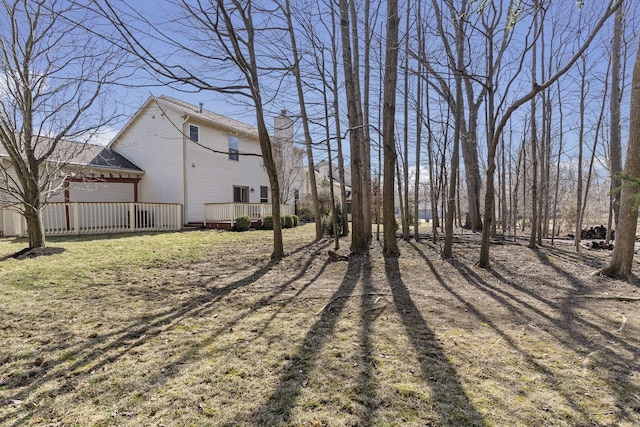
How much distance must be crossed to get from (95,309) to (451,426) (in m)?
3.78

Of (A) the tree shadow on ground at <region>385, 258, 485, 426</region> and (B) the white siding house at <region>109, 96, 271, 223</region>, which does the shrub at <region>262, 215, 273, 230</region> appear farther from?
(A) the tree shadow on ground at <region>385, 258, 485, 426</region>

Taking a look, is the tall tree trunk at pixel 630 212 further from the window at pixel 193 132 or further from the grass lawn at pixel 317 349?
the window at pixel 193 132

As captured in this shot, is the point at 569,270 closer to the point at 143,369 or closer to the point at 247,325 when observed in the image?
the point at 247,325

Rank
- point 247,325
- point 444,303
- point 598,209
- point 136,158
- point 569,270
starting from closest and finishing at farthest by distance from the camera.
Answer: point 247,325, point 444,303, point 569,270, point 136,158, point 598,209

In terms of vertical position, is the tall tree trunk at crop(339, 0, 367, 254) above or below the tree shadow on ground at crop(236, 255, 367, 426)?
above

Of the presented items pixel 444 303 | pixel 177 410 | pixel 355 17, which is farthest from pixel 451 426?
pixel 355 17

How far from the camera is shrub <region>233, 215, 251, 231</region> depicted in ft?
42.4

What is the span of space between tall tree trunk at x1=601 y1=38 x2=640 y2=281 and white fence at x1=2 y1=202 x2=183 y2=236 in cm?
1320

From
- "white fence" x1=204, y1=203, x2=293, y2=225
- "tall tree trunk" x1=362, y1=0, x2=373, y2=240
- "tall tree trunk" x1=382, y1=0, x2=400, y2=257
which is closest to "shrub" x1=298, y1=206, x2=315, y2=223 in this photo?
"white fence" x1=204, y1=203, x2=293, y2=225

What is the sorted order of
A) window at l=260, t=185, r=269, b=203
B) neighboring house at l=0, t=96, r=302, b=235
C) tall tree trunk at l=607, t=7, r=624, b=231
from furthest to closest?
window at l=260, t=185, r=269, b=203, neighboring house at l=0, t=96, r=302, b=235, tall tree trunk at l=607, t=7, r=624, b=231

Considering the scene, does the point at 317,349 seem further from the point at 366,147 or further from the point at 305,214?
the point at 305,214

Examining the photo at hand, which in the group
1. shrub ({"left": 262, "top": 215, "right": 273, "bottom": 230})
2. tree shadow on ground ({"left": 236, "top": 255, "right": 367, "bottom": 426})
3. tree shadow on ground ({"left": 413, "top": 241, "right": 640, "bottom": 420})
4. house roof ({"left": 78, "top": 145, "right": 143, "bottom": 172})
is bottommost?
tree shadow on ground ({"left": 413, "top": 241, "right": 640, "bottom": 420})

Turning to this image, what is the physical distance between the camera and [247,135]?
1689cm

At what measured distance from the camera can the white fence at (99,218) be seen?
10242mm
